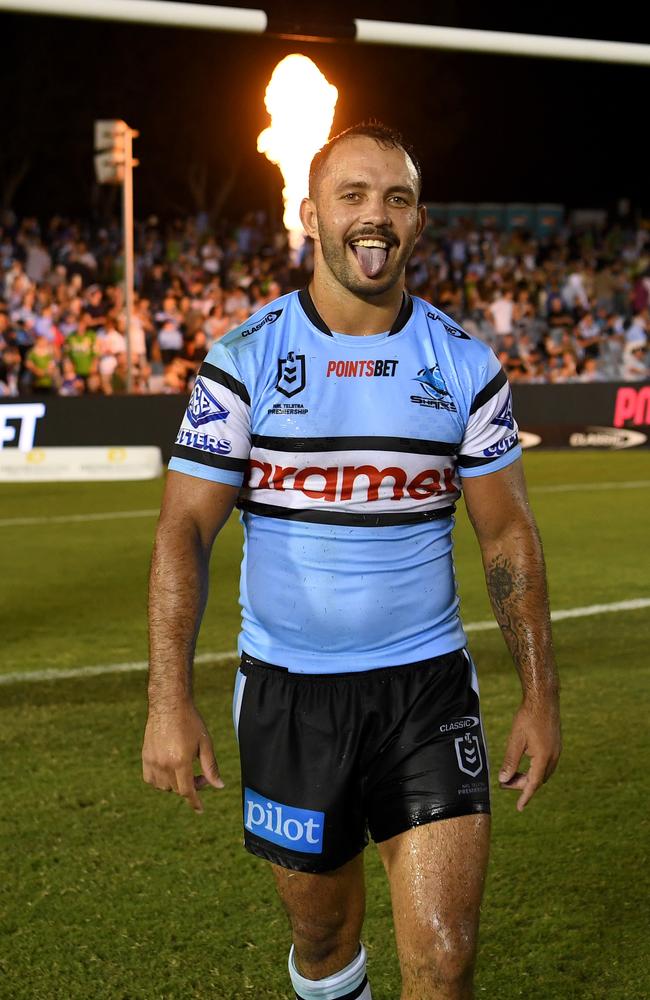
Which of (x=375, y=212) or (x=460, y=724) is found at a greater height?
(x=375, y=212)

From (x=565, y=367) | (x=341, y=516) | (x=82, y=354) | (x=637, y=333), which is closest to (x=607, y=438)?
(x=565, y=367)

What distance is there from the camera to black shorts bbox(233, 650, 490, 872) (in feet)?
9.46

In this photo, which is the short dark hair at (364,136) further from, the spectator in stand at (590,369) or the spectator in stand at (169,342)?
the spectator in stand at (590,369)

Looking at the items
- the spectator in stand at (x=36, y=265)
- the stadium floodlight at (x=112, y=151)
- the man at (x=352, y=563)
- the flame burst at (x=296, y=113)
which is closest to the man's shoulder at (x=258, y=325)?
the man at (x=352, y=563)

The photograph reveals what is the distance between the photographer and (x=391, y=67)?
45562 mm

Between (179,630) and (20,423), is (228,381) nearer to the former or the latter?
(179,630)

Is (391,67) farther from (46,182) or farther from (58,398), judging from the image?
(58,398)

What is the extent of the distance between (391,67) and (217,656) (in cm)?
4103

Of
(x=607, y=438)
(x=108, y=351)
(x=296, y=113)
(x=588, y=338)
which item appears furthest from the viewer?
(x=588, y=338)

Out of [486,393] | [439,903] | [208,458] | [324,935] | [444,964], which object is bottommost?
[324,935]

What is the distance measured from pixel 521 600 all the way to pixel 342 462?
0.51 metres

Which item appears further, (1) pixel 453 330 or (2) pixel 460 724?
(1) pixel 453 330

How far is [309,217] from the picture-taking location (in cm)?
307

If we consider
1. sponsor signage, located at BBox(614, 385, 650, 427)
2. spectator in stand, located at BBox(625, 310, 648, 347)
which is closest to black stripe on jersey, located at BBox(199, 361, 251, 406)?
sponsor signage, located at BBox(614, 385, 650, 427)
